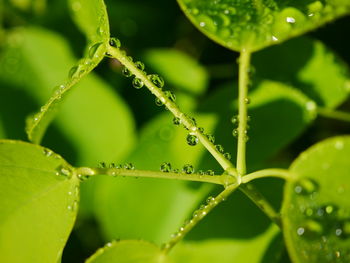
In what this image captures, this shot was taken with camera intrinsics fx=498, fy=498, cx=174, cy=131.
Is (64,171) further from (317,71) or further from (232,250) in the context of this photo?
(317,71)

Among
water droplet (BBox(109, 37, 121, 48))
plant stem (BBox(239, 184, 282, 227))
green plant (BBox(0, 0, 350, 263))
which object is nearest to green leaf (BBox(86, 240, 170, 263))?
green plant (BBox(0, 0, 350, 263))

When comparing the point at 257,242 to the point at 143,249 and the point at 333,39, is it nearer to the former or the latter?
the point at 143,249

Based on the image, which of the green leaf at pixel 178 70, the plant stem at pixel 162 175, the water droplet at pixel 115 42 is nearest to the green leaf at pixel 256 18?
the water droplet at pixel 115 42

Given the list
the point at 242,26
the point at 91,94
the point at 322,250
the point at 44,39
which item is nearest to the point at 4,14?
the point at 44,39

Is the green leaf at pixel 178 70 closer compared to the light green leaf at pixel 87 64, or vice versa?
the light green leaf at pixel 87 64

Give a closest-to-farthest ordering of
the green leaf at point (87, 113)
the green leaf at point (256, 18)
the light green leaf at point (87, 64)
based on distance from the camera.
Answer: the light green leaf at point (87, 64), the green leaf at point (256, 18), the green leaf at point (87, 113)

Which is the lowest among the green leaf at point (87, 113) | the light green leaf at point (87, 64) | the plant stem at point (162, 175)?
the plant stem at point (162, 175)

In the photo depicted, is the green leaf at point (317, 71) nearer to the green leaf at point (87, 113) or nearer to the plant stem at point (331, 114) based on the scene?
the plant stem at point (331, 114)
